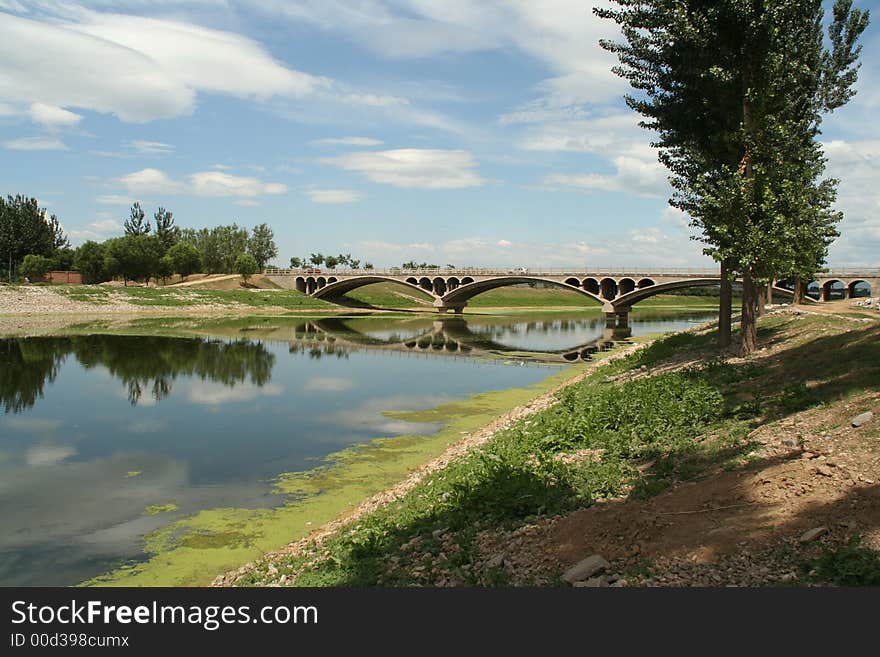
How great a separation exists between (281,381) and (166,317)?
58106 mm

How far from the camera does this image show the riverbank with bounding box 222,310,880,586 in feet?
29.1

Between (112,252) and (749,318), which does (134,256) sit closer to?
(112,252)

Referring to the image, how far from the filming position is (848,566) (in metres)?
7.82

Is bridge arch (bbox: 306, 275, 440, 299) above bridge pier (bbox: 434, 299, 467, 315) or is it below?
above

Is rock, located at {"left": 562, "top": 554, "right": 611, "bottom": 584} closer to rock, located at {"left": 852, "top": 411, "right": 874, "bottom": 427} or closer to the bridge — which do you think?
rock, located at {"left": 852, "top": 411, "right": 874, "bottom": 427}

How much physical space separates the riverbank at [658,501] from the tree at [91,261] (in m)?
112

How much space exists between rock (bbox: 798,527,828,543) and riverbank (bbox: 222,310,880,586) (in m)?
0.02

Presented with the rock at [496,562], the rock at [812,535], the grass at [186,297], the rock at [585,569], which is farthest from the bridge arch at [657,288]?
→ the rock at [585,569]

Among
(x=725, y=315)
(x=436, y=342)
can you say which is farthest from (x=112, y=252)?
(x=725, y=315)

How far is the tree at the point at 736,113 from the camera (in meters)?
22.9

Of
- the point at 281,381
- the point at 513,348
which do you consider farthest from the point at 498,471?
the point at 513,348

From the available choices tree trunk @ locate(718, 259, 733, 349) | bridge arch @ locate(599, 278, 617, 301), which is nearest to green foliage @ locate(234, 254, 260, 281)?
bridge arch @ locate(599, 278, 617, 301)

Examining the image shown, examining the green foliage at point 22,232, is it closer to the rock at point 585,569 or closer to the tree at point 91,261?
the tree at point 91,261

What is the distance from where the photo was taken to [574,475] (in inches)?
568
